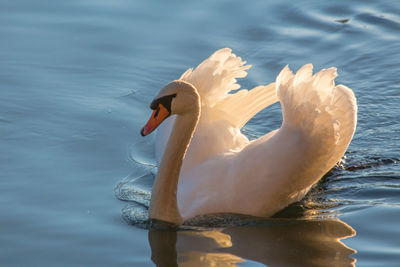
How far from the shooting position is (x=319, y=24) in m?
12.5

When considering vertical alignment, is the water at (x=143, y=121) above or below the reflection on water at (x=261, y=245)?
above

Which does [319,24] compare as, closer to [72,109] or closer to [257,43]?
[257,43]

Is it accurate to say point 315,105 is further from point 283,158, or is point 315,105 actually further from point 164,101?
point 164,101

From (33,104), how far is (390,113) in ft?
14.0

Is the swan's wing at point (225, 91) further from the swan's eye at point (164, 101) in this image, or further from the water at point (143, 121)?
the swan's eye at point (164, 101)

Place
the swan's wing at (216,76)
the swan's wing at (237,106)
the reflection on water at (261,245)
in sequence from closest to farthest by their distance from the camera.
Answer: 1. the reflection on water at (261,245)
2. the swan's wing at (216,76)
3. the swan's wing at (237,106)

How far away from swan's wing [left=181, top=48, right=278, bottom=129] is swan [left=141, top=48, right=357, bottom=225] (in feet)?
1.79

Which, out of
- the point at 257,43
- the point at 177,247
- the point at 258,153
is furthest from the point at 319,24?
the point at 177,247

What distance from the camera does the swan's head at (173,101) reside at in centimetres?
679

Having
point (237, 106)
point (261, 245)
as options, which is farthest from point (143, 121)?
point (261, 245)

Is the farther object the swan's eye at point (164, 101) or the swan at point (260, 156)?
the swan at point (260, 156)

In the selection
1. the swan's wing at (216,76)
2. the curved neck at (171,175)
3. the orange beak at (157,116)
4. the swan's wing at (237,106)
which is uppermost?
the swan's wing at (216,76)

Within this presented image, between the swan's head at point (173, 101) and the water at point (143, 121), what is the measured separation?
3.27 ft

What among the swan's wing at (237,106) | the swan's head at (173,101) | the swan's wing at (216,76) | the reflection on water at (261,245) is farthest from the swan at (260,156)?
the swan's wing at (216,76)
